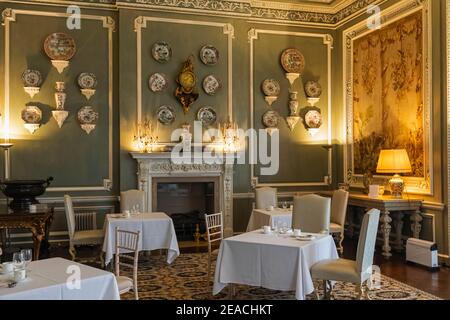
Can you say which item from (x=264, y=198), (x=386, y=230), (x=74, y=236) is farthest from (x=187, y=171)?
(x=386, y=230)

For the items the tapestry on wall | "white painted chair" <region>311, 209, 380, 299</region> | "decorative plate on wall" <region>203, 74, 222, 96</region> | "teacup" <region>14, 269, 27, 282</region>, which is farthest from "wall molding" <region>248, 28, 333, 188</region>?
"teacup" <region>14, 269, 27, 282</region>

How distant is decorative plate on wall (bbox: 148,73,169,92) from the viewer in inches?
298

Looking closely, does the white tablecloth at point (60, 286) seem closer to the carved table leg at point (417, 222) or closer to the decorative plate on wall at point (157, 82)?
the decorative plate on wall at point (157, 82)

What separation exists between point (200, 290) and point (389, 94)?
4411 mm

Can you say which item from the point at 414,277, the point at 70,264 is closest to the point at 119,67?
the point at 70,264

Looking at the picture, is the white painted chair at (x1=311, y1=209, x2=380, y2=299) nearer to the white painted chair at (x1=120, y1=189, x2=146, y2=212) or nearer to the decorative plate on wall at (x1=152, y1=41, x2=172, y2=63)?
the white painted chair at (x1=120, y1=189, x2=146, y2=212)

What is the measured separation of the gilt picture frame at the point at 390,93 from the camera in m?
6.44

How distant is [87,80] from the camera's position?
7492 mm

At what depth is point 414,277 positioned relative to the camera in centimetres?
547

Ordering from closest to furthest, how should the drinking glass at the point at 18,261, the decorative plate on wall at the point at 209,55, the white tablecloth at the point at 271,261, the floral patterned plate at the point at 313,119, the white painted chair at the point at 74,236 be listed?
the drinking glass at the point at 18,261
the white tablecloth at the point at 271,261
the white painted chair at the point at 74,236
the decorative plate on wall at the point at 209,55
the floral patterned plate at the point at 313,119

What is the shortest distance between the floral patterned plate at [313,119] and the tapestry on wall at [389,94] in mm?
698

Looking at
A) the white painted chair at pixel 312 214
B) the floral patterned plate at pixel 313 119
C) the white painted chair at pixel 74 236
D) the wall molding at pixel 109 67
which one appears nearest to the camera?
the white painted chair at pixel 312 214

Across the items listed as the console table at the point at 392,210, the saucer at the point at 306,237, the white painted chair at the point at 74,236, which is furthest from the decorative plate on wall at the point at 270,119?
the saucer at the point at 306,237

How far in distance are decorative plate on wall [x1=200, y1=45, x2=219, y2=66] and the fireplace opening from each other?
2095mm
